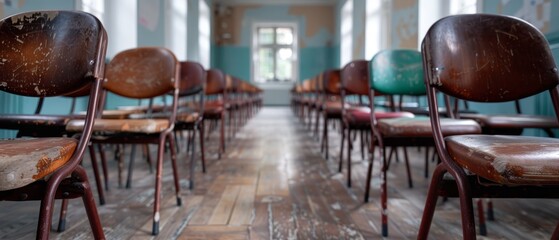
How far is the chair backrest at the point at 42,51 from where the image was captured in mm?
1098

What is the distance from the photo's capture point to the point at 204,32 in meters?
9.99

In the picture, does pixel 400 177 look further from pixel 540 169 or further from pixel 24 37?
pixel 24 37

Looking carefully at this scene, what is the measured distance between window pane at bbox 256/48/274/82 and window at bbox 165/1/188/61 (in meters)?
5.62

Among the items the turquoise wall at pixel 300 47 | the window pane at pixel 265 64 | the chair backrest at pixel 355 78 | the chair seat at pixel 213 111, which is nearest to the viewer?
the chair backrest at pixel 355 78

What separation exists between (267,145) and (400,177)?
183cm

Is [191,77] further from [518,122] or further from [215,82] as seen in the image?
[518,122]

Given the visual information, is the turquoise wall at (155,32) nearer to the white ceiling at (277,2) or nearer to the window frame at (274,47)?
the white ceiling at (277,2)

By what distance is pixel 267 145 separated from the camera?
4.20m

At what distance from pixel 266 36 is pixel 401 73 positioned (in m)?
11.2

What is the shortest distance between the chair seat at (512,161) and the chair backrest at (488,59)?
0.93 ft

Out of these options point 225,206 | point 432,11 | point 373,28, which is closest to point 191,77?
point 225,206

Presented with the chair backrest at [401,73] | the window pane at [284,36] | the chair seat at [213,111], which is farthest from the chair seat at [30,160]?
the window pane at [284,36]

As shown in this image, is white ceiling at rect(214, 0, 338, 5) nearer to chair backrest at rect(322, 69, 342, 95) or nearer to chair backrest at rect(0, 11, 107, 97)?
chair backrest at rect(322, 69, 342, 95)

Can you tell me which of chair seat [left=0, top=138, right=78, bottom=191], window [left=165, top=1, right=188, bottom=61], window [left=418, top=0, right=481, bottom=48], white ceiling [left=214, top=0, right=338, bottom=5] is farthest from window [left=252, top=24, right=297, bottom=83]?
chair seat [left=0, top=138, right=78, bottom=191]
